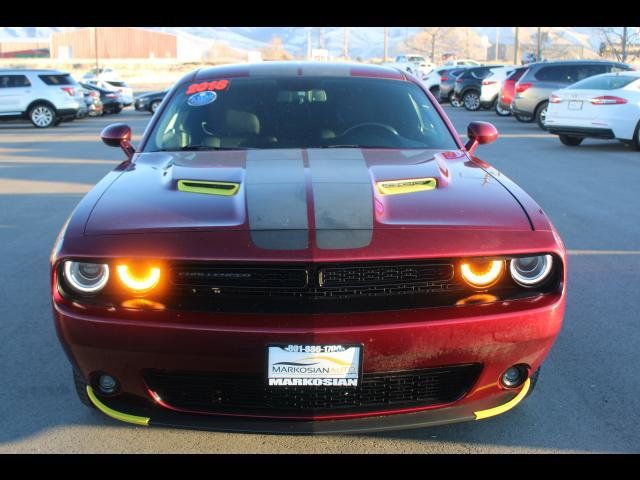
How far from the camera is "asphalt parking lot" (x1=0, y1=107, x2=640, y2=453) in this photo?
3051mm

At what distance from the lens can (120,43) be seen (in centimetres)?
11606

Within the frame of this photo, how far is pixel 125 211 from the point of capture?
9.70 feet

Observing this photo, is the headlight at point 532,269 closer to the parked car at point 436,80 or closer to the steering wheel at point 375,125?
the steering wheel at point 375,125

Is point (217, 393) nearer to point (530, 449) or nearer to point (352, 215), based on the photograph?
point (352, 215)

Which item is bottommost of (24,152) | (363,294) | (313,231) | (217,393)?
(24,152)

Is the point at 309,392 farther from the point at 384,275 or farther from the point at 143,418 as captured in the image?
the point at 143,418

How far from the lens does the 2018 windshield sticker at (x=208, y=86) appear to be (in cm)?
450

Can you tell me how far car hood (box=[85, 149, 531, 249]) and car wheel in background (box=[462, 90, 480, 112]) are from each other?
24.4 meters

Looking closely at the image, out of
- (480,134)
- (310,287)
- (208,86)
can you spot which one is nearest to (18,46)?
(208,86)

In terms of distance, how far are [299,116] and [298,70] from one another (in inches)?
21.3

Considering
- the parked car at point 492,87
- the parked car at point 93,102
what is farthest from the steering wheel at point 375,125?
the parked car at point 93,102

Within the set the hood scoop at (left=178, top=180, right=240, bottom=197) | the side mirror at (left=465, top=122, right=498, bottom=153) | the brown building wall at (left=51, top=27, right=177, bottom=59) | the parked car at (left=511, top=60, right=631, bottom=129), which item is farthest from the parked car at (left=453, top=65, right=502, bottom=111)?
the brown building wall at (left=51, top=27, right=177, bottom=59)
